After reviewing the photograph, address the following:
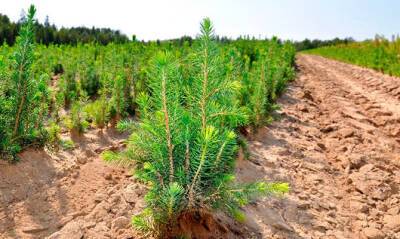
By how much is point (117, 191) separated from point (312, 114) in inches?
192

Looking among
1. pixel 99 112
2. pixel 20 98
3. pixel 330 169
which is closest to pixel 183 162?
pixel 20 98

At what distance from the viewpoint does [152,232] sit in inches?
93.4

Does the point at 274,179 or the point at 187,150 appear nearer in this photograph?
the point at 187,150

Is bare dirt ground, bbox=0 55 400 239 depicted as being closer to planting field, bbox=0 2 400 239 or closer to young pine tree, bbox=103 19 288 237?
planting field, bbox=0 2 400 239

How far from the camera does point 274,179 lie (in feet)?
13.2

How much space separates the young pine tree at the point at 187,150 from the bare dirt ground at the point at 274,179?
354mm

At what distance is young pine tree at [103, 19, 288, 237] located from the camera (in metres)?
2.23

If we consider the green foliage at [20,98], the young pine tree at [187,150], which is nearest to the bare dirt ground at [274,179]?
the green foliage at [20,98]

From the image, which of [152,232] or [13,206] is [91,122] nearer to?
[13,206]

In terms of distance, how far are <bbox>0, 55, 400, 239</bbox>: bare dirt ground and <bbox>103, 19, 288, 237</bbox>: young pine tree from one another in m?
0.35

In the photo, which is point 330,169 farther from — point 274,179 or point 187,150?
point 187,150

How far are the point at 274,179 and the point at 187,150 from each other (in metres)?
1.96

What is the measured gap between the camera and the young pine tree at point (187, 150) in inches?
87.9

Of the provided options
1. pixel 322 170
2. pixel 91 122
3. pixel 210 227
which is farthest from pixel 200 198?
pixel 91 122
